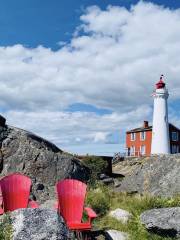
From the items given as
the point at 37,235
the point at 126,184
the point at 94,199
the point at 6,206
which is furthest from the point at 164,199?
the point at 37,235

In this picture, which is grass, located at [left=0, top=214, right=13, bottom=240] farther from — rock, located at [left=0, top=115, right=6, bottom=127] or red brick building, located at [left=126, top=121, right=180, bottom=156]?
red brick building, located at [left=126, top=121, right=180, bottom=156]

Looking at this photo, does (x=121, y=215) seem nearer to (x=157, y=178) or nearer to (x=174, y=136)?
(x=157, y=178)

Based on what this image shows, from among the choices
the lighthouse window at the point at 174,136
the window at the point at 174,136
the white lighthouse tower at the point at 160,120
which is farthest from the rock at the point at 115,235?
the lighthouse window at the point at 174,136

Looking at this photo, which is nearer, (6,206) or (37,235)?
(37,235)

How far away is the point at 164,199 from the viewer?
1095cm

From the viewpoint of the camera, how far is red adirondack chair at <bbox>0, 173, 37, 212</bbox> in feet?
28.0

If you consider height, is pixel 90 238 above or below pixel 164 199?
below

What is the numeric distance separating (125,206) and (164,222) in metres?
2.08

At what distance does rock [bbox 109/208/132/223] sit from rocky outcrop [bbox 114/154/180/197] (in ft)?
6.97

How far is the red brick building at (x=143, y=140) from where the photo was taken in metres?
51.8

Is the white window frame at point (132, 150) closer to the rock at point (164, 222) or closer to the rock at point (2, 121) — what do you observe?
the rock at point (2, 121)

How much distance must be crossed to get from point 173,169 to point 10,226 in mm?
7460

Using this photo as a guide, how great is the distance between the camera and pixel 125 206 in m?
10.7

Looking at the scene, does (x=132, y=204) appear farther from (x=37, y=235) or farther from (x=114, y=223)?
(x=37, y=235)
